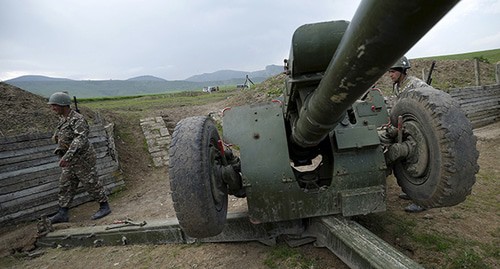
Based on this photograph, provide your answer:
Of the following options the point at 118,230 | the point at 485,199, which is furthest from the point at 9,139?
the point at 485,199

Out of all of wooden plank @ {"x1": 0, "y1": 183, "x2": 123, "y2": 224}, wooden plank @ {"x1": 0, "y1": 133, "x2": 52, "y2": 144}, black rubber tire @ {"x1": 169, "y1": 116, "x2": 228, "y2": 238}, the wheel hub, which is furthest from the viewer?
wooden plank @ {"x1": 0, "y1": 133, "x2": 52, "y2": 144}

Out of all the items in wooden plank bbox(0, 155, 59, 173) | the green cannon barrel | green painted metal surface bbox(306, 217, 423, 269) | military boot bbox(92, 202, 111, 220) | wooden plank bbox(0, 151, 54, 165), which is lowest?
military boot bbox(92, 202, 111, 220)

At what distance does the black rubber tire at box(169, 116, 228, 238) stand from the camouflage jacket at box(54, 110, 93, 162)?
123 inches

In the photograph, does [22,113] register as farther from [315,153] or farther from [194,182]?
[315,153]

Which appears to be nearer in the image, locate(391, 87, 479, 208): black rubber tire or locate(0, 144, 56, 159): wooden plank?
locate(391, 87, 479, 208): black rubber tire

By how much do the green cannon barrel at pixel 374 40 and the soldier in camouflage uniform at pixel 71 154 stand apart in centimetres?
478

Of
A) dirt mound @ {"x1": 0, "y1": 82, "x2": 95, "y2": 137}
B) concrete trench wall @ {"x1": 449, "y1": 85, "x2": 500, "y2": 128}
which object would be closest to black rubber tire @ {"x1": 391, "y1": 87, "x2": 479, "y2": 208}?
dirt mound @ {"x1": 0, "y1": 82, "x2": 95, "y2": 137}

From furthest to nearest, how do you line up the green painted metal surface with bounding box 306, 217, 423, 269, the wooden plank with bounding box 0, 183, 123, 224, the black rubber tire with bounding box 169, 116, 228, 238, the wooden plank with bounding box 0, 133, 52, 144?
the wooden plank with bounding box 0, 133, 52, 144 < the wooden plank with bounding box 0, 183, 123, 224 < the black rubber tire with bounding box 169, 116, 228, 238 < the green painted metal surface with bounding box 306, 217, 423, 269

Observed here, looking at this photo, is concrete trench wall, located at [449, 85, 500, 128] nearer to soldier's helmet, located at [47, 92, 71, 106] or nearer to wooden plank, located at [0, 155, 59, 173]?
soldier's helmet, located at [47, 92, 71, 106]

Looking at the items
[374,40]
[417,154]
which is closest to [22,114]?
[417,154]

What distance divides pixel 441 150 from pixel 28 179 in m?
6.03

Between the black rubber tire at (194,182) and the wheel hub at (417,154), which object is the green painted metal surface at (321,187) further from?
the black rubber tire at (194,182)

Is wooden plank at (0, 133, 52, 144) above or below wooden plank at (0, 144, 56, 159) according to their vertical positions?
above

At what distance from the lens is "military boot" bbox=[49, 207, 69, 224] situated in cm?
515
